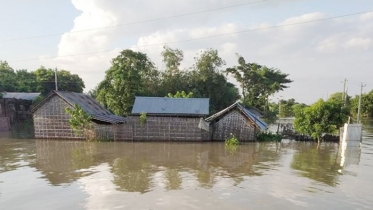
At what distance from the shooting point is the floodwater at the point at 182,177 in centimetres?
927

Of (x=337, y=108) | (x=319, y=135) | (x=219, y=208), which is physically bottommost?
(x=219, y=208)

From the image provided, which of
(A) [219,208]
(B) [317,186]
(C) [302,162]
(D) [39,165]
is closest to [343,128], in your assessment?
(C) [302,162]

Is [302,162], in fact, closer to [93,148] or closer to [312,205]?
[312,205]

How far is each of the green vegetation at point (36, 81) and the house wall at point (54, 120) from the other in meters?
23.0

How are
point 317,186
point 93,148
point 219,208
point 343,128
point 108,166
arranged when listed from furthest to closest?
point 343,128
point 93,148
point 108,166
point 317,186
point 219,208

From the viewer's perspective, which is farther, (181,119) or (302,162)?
(181,119)

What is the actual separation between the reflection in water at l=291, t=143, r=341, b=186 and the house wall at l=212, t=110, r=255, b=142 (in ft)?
13.0

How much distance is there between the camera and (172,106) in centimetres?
2308

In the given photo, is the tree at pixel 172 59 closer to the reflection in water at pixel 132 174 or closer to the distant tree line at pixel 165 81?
the distant tree line at pixel 165 81

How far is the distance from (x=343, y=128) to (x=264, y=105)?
22.6m

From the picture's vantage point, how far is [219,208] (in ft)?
28.7

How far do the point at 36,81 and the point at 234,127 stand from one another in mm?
35232

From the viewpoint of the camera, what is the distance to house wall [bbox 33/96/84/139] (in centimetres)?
2239

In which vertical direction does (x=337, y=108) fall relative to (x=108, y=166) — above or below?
above
